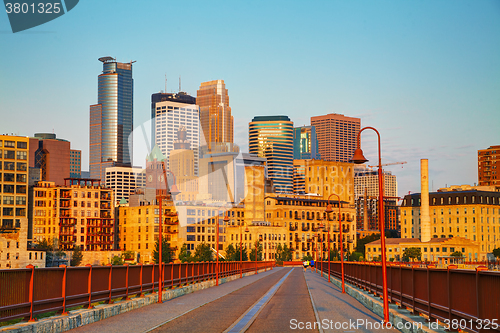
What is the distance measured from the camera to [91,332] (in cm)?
2086

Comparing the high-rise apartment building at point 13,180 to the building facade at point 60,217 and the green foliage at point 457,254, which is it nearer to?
the building facade at point 60,217

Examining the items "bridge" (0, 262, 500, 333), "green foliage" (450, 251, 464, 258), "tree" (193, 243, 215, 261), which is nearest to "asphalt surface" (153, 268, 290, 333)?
"bridge" (0, 262, 500, 333)

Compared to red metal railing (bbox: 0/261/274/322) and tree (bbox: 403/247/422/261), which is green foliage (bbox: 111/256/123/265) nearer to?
tree (bbox: 403/247/422/261)

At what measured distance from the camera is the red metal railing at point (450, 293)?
47.7 ft

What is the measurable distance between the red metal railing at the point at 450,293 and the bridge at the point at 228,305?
2 cm

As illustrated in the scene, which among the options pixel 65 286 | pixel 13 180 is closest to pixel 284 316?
pixel 65 286

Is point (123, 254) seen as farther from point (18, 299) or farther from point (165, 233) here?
point (18, 299)

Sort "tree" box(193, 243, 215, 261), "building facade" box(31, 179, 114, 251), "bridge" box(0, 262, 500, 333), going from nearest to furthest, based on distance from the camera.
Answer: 1. "bridge" box(0, 262, 500, 333)
2. "tree" box(193, 243, 215, 261)
3. "building facade" box(31, 179, 114, 251)

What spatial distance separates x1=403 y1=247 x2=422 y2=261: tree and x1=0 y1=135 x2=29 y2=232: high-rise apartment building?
381 feet

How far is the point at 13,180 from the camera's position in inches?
7141

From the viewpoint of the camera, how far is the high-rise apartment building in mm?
179000

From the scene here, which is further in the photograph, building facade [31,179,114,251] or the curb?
building facade [31,179,114,251]

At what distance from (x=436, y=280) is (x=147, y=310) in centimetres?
1482

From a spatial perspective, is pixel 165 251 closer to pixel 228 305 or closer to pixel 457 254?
pixel 457 254
